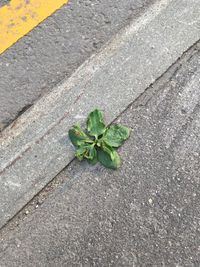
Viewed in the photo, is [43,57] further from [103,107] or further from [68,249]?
[68,249]

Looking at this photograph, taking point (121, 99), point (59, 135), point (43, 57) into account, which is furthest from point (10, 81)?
point (121, 99)

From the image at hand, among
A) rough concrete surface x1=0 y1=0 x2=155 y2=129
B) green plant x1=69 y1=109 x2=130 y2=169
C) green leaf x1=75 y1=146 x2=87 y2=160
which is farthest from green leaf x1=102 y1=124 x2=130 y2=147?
rough concrete surface x1=0 y1=0 x2=155 y2=129

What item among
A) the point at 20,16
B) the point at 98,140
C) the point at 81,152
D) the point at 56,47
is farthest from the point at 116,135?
the point at 20,16

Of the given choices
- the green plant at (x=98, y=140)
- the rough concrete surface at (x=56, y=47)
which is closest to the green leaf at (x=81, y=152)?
the green plant at (x=98, y=140)

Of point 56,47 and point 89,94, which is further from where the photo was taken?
point 56,47

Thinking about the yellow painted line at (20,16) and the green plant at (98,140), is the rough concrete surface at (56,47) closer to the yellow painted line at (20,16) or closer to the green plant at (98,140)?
the yellow painted line at (20,16)

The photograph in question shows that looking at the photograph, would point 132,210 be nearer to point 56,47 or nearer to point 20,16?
point 56,47
